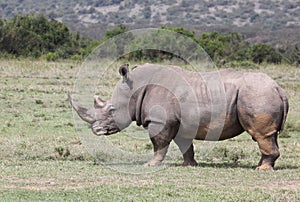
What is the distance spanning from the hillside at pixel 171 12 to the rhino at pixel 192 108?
119654 millimetres

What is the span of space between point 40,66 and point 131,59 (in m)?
3.72

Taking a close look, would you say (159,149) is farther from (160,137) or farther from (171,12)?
(171,12)

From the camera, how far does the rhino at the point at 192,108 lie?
12766 millimetres

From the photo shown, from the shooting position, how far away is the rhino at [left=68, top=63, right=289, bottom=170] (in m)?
12.8

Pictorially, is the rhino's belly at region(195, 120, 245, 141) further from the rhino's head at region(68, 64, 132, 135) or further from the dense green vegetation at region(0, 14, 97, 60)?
the dense green vegetation at region(0, 14, 97, 60)

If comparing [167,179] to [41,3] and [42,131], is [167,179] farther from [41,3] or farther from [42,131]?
[41,3]

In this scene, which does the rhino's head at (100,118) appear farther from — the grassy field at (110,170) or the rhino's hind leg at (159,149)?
the rhino's hind leg at (159,149)

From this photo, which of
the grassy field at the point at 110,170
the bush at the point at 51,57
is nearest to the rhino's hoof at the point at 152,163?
the grassy field at the point at 110,170

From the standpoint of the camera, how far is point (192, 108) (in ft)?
42.5

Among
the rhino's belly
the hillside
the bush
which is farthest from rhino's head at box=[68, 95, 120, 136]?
the hillside

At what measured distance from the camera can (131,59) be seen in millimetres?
32812

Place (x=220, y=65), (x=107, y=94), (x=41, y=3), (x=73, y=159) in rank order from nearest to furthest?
(x=73, y=159)
(x=107, y=94)
(x=220, y=65)
(x=41, y=3)

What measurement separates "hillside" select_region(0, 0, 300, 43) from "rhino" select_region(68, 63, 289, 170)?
120 metres

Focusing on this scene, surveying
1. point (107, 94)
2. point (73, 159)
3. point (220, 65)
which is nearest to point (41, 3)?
point (220, 65)
